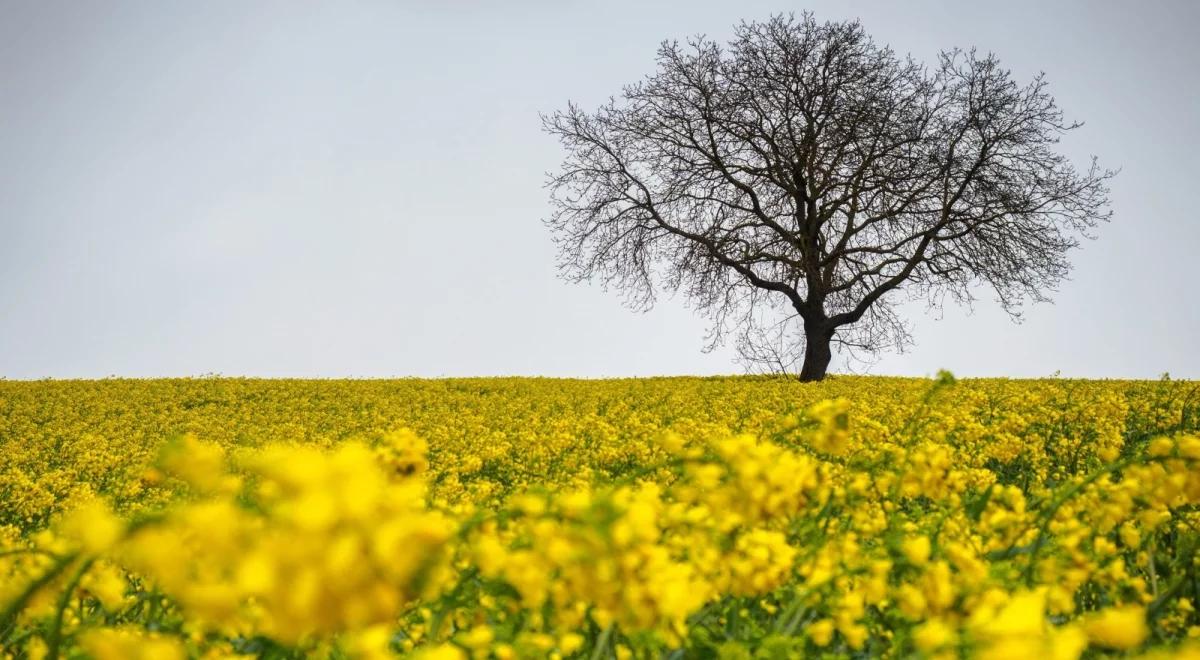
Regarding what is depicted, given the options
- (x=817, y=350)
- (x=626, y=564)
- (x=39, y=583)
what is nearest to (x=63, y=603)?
(x=39, y=583)

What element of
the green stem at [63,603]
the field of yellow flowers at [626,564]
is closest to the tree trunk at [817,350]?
the field of yellow flowers at [626,564]

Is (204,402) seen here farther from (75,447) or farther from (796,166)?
(796,166)

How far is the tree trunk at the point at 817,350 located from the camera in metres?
25.2

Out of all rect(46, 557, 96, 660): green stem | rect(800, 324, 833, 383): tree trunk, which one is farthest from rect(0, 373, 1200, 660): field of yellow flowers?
rect(800, 324, 833, 383): tree trunk

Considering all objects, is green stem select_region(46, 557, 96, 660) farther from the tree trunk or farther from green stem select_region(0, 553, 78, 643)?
the tree trunk

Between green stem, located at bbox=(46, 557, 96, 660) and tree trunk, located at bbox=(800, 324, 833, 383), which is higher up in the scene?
tree trunk, located at bbox=(800, 324, 833, 383)

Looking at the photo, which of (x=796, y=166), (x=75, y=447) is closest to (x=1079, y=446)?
(x=75, y=447)

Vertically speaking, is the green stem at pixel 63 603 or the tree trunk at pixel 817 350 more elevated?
the tree trunk at pixel 817 350

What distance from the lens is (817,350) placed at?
25.4 metres

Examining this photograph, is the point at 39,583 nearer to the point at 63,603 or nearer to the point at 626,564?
the point at 63,603

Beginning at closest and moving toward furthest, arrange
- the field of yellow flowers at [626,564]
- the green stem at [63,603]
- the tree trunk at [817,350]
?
the field of yellow flowers at [626,564] → the green stem at [63,603] → the tree trunk at [817,350]

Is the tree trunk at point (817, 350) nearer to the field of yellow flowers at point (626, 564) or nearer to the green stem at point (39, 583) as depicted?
the field of yellow flowers at point (626, 564)

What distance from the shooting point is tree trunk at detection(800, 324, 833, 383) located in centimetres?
2520

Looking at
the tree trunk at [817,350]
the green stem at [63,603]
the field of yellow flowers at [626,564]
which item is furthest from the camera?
the tree trunk at [817,350]
